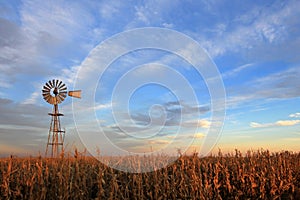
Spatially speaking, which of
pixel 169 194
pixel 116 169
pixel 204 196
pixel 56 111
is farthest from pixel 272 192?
pixel 56 111

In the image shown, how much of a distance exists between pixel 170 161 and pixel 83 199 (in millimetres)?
5391

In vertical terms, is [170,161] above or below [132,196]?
above

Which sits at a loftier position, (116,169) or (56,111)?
(56,111)

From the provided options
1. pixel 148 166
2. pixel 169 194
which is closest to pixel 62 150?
pixel 148 166

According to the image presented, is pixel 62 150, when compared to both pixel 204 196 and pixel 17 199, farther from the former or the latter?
pixel 204 196

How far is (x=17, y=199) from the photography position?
26.3 ft

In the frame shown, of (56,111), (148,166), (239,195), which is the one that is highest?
(56,111)

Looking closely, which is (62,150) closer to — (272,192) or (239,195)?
(239,195)

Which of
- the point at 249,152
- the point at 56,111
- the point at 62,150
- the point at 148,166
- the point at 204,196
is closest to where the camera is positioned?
the point at 204,196

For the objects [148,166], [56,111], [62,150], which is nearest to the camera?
[62,150]

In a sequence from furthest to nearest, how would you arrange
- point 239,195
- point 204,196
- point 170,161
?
point 170,161 → point 239,195 → point 204,196

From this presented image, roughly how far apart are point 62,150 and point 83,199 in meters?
2.79

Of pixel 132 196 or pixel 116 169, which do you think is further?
pixel 116 169

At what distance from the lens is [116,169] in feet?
36.8
